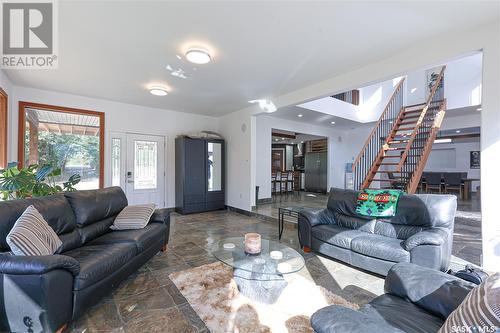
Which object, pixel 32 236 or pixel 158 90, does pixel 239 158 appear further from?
pixel 32 236

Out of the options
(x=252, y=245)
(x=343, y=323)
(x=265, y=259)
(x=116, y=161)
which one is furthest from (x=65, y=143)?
(x=343, y=323)

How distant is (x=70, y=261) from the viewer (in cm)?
175

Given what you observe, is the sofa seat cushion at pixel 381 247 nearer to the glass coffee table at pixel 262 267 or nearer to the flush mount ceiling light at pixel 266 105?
the glass coffee table at pixel 262 267

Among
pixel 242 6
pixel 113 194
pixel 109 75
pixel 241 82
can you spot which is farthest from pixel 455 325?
pixel 109 75

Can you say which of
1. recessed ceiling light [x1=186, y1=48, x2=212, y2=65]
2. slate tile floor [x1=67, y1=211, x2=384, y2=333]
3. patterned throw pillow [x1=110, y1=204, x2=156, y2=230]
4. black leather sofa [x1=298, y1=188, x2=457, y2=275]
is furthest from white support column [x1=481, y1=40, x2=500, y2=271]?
patterned throw pillow [x1=110, y1=204, x2=156, y2=230]

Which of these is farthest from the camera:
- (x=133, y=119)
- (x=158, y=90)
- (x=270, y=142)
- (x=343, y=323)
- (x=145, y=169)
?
(x=270, y=142)

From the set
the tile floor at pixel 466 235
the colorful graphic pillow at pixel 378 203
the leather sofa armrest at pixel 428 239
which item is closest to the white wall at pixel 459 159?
the tile floor at pixel 466 235

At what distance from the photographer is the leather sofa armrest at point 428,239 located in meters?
2.37

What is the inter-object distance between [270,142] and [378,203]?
440 centimetres

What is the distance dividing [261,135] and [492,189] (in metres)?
5.19

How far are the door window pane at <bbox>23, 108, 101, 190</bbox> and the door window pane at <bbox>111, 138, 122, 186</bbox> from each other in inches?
11.2

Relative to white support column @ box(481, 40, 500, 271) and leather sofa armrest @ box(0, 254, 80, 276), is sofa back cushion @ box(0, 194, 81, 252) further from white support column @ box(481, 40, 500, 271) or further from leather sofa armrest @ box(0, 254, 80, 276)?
white support column @ box(481, 40, 500, 271)

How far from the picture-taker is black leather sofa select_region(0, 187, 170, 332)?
1.58m

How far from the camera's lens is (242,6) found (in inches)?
87.5
